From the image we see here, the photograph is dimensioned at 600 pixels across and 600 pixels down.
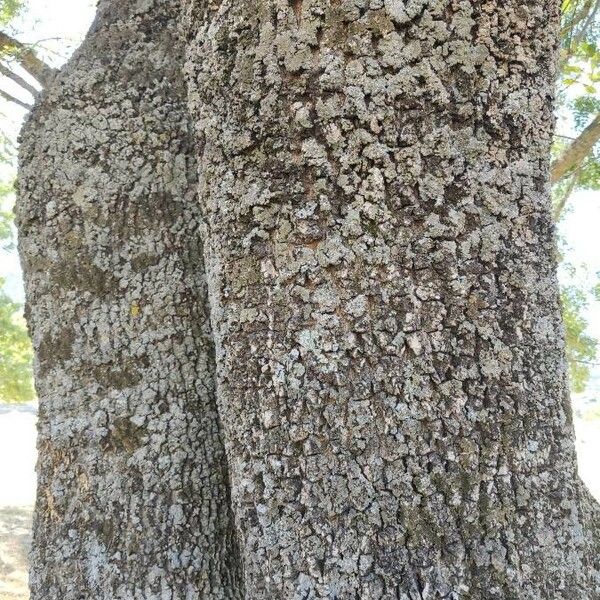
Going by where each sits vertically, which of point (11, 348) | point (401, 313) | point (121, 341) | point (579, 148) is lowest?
point (11, 348)

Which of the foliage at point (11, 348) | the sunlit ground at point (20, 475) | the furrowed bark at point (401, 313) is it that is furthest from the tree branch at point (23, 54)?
the foliage at point (11, 348)

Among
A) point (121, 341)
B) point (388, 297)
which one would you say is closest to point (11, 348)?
point (121, 341)

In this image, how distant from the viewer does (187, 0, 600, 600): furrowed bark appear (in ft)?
3.04

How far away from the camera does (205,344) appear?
1.36 meters

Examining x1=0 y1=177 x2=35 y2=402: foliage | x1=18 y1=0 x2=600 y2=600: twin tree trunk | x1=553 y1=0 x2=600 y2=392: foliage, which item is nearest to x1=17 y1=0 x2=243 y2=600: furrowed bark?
x1=18 y1=0 x2=600 y2=600: twin tree trunk

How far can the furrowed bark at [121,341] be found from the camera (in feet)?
4.08

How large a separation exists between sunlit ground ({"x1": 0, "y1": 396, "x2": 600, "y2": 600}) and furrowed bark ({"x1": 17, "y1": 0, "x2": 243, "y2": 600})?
4465 millimetres

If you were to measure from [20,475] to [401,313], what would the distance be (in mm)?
9083

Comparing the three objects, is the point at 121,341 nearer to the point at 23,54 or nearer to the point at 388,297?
the point at 388,297

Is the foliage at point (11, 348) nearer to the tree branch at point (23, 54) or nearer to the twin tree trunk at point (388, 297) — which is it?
the tree branch at point (23, 54)

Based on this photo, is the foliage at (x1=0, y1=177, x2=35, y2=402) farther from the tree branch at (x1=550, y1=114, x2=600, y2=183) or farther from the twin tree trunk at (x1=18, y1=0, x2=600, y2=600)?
the twin tree trunk at (x1=18, y1=0, x2=600, y2=600)

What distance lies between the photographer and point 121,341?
134cm

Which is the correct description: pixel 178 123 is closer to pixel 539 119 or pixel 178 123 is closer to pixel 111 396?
pixel 111 396

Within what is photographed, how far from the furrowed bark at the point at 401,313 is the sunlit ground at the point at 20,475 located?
4.90 metres
